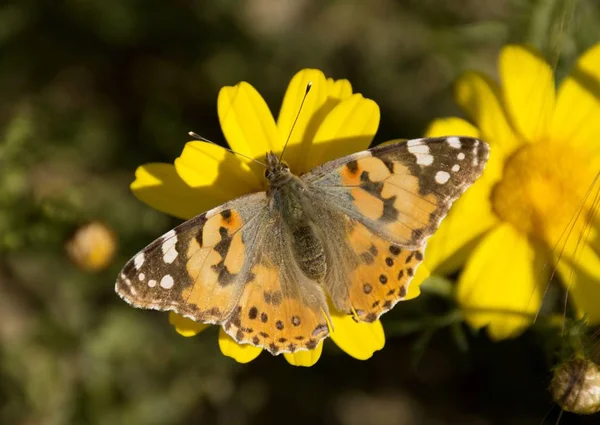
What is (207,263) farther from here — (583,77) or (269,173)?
(583,77)

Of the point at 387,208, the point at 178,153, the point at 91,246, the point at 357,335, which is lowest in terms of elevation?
the point at 178,153

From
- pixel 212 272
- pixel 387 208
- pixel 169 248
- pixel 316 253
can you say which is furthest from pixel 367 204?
pixel 169 248

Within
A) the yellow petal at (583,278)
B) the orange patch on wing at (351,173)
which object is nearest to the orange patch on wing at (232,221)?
the orange patch on wing at (351,173)

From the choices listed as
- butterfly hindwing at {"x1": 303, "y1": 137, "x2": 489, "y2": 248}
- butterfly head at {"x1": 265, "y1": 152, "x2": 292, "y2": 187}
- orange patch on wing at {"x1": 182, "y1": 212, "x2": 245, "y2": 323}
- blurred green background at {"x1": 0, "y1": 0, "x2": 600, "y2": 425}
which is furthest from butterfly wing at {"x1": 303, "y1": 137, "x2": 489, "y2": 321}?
blurred green background at {"x1": 0, "y1": 0, "x2": 600, "y2": 425}

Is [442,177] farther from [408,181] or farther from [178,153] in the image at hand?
[178,153]

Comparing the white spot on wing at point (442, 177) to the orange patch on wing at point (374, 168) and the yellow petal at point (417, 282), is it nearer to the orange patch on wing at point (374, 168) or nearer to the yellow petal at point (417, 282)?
the orange patch on wing at point (374, 168)

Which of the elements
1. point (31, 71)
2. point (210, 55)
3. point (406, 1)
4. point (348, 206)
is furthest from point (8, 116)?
point (348, 206)
